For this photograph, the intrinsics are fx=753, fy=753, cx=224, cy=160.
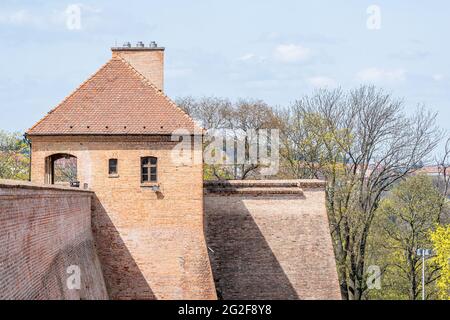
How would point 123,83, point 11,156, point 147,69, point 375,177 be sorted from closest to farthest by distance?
1. point 123,83
2. point 147,69
3. point 375,177
4. point 11,156

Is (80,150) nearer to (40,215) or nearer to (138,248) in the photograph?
(138,248)

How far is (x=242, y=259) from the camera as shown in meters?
27.9

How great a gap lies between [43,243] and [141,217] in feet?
28.0

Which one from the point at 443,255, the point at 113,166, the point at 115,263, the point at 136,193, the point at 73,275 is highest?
the point at 113,166

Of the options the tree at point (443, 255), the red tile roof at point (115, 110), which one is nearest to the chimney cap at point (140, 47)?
the red tile roof at point (115, 110)

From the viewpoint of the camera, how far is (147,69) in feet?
90.2

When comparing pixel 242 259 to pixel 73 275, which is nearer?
pixel 73 275

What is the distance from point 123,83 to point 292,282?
9590 millimetres

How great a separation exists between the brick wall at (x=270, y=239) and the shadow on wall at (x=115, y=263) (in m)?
4.08

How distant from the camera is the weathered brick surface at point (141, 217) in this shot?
24.3 m

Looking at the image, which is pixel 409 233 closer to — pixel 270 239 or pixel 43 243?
pixel 270 239

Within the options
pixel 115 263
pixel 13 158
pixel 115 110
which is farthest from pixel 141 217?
pixel 13 158

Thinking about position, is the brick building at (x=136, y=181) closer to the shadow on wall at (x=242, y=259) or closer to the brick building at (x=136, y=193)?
the brick building at (x=136, y=193)

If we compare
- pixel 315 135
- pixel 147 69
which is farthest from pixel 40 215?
pixel 315 135
